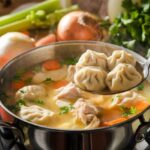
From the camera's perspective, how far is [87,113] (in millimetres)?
1138

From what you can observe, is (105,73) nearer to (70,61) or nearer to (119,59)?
(119,59)

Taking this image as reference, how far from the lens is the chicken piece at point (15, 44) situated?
5.40ft

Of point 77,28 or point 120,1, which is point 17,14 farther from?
point 120,1

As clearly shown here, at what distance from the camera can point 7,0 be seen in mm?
2240

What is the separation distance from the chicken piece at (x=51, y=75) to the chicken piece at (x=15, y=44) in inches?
12.4

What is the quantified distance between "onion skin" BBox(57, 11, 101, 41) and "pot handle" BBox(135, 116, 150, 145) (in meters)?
0.72

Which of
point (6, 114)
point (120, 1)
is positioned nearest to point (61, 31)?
point (120, 1)

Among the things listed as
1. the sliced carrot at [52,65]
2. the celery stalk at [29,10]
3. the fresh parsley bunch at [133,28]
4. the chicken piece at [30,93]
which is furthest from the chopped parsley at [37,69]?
the celery stalk at [29,10]

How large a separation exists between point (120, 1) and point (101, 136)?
96 centimetres

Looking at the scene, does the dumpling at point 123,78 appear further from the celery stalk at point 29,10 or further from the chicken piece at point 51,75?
the celery stalk at point 29,10

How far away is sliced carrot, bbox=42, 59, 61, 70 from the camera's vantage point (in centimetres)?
140

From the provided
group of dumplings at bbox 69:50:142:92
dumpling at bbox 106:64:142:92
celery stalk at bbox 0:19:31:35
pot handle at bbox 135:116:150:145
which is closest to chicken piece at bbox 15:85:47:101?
group of dumplings at bbox 69:50:142:92

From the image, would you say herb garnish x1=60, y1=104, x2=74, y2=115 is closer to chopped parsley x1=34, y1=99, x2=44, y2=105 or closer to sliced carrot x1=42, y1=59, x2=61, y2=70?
chopped parsley x1=34, y1=99, x2=44, y2=105

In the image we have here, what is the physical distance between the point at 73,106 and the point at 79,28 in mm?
652
